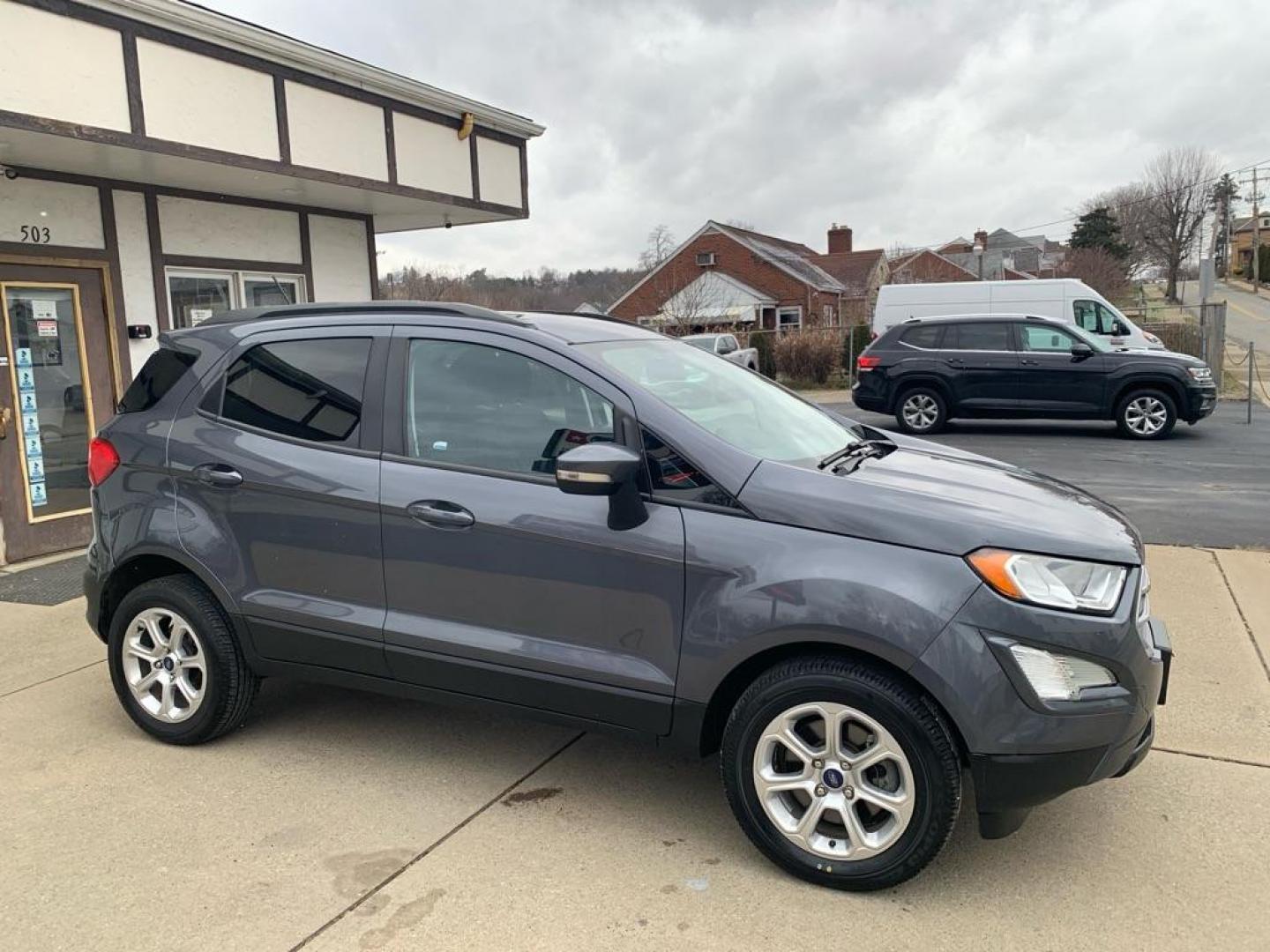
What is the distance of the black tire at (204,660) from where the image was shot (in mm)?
3838

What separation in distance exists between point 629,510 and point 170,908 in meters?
1.83

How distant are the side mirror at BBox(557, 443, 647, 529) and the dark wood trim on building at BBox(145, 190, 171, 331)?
6.31 meters

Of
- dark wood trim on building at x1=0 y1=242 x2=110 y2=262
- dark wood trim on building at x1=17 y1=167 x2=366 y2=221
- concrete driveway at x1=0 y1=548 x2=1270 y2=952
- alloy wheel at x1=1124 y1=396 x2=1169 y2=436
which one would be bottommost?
concrete driveway at x1=0 y1=548 x2=1270 y2=952

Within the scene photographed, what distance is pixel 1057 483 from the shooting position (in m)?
Answer: 3.62

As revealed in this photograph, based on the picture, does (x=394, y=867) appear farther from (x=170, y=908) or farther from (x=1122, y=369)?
(x=1122, y=369)

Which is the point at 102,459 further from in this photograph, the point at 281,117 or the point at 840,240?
the point at 840,240

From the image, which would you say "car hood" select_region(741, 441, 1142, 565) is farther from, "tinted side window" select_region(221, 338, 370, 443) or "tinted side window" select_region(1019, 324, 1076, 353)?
"tinted side window" select_region(1019, 324, 1076, 353)

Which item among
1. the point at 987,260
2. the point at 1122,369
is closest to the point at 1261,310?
the point at 987,260

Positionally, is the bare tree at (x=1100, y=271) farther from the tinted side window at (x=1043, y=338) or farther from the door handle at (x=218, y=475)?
the door handle at (x=218, y=475)

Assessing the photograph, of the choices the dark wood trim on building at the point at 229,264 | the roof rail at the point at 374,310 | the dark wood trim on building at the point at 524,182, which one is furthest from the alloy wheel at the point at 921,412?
the roof rail at the point at 374,310

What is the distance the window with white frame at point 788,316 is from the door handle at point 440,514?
3921 centimetres

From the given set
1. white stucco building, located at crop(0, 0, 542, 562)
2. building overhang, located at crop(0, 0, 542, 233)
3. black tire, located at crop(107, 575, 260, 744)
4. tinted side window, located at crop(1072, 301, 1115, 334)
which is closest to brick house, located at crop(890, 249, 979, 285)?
tinted side window, located at crop(1072, 301, 1115, 334)

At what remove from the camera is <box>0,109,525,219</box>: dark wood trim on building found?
235 inches

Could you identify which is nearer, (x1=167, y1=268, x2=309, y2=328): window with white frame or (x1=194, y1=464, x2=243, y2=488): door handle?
(x1=194, y1=464, x2=243, y2=488): door handle
